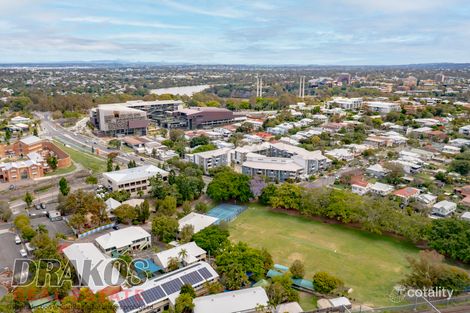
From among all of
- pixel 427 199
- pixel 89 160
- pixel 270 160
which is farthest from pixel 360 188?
pixel 89 160

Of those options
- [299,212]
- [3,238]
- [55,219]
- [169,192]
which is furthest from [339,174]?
[3,238]

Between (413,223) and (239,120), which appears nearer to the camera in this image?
(413,223)

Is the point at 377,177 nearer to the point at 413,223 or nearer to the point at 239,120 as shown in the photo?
the point at 413,223

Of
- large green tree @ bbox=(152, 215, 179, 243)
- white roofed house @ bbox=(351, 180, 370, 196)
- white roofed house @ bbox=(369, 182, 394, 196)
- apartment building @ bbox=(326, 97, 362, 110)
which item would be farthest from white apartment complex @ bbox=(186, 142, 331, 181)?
apartment building @ bbox=(326, 97, 362, 110)

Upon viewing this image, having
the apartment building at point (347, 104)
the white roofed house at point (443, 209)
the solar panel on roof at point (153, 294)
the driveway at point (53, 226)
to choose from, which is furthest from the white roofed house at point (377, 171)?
the apartment building at point (347, 104)

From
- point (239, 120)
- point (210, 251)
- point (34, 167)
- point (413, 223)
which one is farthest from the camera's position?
point (239, 120)

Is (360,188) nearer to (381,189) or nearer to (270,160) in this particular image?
(381,189)
